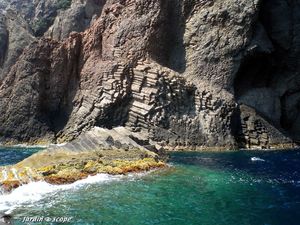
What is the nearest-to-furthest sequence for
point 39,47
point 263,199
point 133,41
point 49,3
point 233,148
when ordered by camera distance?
point 263,199 < point 233,148 < point 133,41 < point 39,47 < point 49,3

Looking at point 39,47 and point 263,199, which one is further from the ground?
point 39,47

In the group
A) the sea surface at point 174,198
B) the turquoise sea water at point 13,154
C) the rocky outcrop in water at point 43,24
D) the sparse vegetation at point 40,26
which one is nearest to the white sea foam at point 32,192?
the sea surface at point 174,198

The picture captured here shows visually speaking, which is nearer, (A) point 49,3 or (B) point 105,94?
(B) point 105,94

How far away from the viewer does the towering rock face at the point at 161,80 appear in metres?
68.4

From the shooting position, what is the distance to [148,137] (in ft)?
219

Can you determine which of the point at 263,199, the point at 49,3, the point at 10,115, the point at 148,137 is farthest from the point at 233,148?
the point at 49,3

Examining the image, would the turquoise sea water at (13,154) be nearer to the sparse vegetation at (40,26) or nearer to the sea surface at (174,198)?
the sea surface at (174,198)

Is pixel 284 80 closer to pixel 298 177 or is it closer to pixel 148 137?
pixel 148 137

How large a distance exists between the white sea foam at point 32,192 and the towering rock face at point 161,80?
94.7 feet

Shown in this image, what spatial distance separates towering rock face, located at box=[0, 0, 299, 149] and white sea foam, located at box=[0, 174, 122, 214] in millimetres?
28857

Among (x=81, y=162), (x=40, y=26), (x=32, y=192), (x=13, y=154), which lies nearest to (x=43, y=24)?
(x=40, y=26)

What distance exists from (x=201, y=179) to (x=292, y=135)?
144 feet

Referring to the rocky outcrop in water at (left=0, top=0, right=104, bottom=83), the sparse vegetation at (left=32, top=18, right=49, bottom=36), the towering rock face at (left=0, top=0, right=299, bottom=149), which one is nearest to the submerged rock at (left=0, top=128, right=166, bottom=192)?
the towering rock face at (left=0, top=0, right=299, bottom=149)

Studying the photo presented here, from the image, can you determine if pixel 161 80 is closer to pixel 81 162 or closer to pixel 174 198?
pixel 81 162
